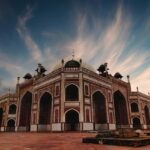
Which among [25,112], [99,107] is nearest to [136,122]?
[99,107]

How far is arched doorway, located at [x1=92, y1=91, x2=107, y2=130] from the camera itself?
108 ft

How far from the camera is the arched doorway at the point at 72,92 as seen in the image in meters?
30.9

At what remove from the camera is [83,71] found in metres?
31.5

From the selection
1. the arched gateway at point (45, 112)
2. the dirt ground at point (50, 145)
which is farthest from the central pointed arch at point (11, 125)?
the dirt ground at point (50, 145)

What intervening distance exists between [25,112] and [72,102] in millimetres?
17115

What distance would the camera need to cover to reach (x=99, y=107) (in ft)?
112

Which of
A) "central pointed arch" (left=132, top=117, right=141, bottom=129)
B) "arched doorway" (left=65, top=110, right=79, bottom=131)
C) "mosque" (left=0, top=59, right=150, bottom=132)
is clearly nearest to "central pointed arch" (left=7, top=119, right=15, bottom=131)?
"mosque" (left=0, top=59, right=150, bottom=132)

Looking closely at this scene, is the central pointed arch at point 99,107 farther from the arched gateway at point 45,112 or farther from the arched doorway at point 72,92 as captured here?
the arched gateway at point 45,112

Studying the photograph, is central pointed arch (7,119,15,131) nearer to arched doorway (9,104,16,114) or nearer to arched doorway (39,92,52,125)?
arched doorway (9,104,16,114)

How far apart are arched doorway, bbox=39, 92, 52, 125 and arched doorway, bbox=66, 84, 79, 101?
16.8 feet

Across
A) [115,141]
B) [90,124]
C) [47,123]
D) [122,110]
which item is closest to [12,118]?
[47,123]

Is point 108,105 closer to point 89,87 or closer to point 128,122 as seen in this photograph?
point 89,87

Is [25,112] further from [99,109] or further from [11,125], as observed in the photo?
[99,109]

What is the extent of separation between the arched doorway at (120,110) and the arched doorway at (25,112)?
65.1 feet
